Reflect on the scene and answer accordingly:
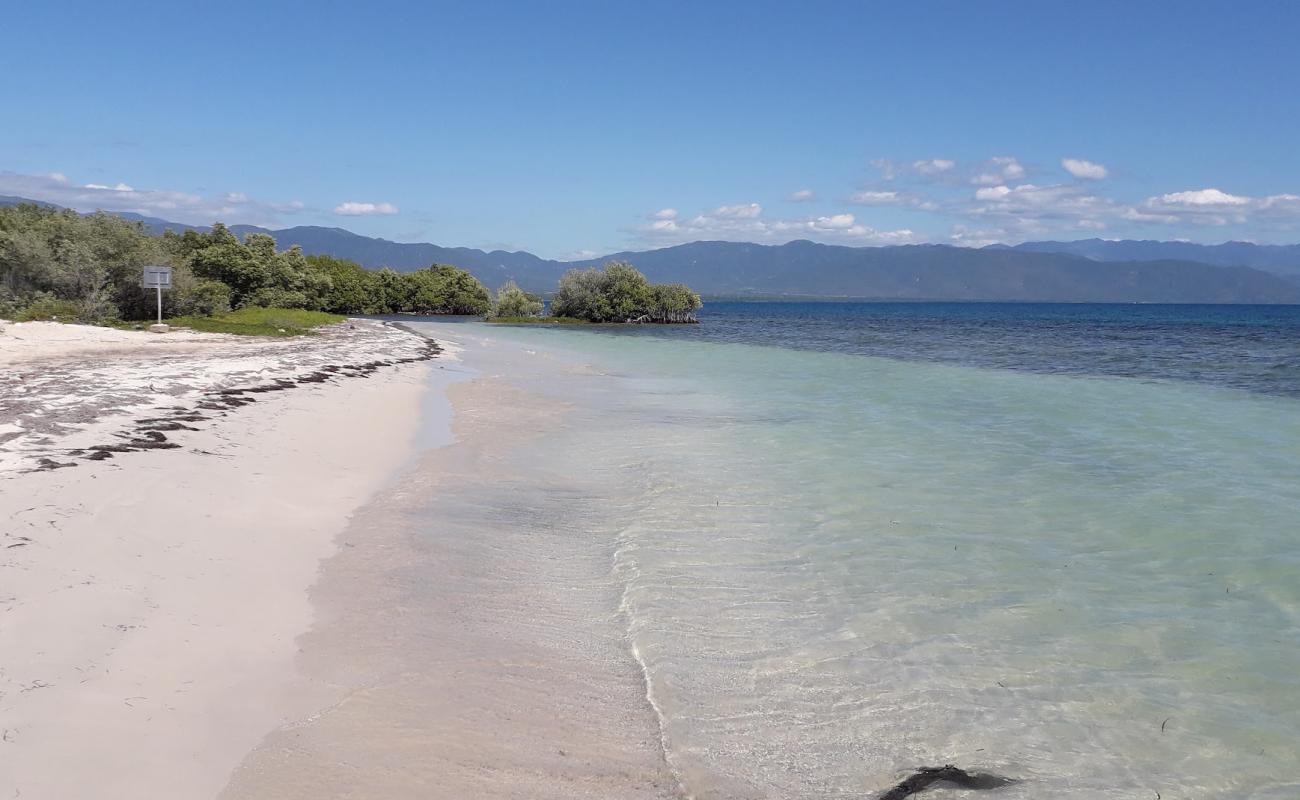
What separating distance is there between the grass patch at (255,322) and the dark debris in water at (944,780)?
133 feet

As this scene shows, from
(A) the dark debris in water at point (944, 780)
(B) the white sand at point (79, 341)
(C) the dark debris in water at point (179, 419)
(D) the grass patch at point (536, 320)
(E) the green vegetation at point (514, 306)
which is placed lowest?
(A) the dark debris in water at point (944, 780)

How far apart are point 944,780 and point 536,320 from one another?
85559mm

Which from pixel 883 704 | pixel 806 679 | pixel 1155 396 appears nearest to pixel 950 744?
pixel 883 704

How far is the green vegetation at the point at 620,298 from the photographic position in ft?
280

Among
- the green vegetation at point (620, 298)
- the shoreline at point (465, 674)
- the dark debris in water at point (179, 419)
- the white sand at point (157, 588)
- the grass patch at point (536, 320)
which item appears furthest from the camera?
the grass patch at point (536, 320)

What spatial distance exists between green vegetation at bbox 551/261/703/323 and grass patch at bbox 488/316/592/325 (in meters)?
1.31

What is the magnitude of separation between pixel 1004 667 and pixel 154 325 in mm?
39416

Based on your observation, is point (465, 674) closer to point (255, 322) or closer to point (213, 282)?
point (255, 322)

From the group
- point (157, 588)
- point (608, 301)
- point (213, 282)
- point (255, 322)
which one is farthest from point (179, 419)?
point (608, 301)

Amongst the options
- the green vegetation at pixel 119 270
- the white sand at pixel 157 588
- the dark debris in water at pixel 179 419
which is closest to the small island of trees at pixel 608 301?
the green vegetation at pixel 119 270

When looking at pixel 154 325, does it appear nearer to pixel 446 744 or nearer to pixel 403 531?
pixel 403 531

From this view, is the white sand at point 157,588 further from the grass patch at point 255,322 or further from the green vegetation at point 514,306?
the green vegetation at point 514,306

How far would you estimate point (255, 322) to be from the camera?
4434cm

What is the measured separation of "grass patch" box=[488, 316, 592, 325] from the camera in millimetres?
86062
